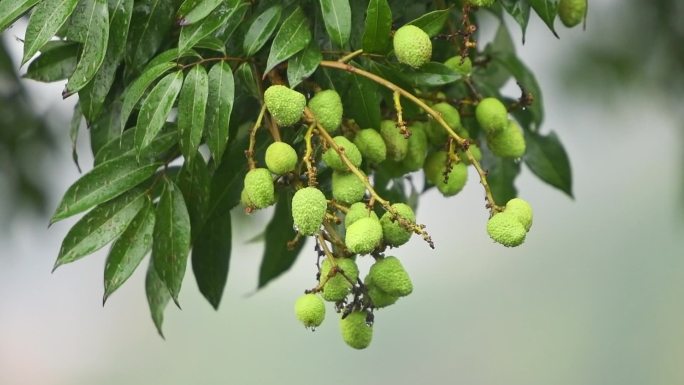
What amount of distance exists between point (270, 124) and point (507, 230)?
130mm

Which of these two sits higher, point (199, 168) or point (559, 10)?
point (559, 10)

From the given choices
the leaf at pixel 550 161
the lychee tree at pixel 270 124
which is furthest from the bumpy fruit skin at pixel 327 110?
the leaf at pixel 550 161

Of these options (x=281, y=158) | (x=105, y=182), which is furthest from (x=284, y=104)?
(x=105, y=182)

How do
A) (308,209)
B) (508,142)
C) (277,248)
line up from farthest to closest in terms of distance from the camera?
(277,248) → (508,142) → (308,209)

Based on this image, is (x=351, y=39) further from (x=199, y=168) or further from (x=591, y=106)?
(x=591, y=106)

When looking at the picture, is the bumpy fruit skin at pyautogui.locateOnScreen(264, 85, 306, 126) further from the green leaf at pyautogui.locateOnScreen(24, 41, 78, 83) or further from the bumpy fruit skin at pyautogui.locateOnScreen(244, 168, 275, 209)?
the green leaf at pyautogui.locateOnScreen(24, 41, 78, 83)

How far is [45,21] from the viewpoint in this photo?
1.58 feet

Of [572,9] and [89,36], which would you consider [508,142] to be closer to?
[572,9]

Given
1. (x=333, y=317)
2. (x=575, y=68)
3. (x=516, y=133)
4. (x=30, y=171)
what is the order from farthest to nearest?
(x=333, y=317)
(x=575, y=68)
(x=30, y=171)
(x=516, y=133)

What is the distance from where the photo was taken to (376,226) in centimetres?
46

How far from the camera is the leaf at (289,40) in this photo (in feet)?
1.58

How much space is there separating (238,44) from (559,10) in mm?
187

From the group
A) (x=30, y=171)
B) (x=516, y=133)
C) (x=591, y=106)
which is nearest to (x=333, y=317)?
(x=591, y=106)

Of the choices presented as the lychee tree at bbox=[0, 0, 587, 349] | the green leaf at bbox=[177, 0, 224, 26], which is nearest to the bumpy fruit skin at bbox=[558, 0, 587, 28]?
the lychee tree at bbox=[0, 0, 587, 349]
